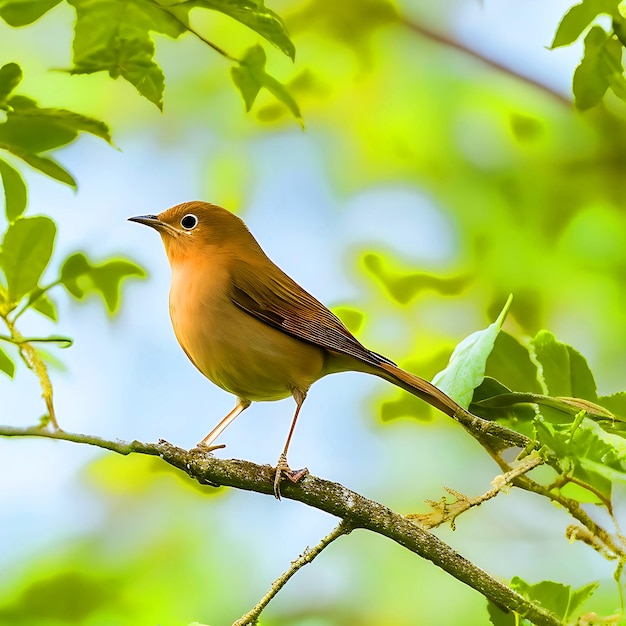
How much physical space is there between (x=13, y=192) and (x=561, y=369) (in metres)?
0.85

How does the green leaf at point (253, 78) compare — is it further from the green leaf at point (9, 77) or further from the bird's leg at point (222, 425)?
the bird's leg at point (222, 425)

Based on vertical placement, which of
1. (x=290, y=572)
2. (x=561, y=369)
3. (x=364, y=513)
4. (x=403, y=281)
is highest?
(x=403, y=281)

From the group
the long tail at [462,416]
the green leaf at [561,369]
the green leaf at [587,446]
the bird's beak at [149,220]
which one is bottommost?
the green leaf at [587,446]

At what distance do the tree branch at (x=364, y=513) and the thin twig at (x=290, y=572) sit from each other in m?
0.02

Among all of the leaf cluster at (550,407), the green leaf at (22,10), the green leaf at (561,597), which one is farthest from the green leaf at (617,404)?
the green leaf at (22,10)

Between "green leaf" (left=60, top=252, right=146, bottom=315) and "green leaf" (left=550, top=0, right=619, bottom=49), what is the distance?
0.71 m

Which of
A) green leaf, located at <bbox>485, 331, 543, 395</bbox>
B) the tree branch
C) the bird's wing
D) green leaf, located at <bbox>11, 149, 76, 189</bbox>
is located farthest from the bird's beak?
green leaf, located at <bbox>485, 331, 543, 395</bbox>

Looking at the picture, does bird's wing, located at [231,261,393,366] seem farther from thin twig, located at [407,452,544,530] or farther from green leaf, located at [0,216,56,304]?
green leaf, located at [0,216,56,304]

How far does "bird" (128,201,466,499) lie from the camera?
55.9 inches

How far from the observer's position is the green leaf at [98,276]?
3.88 ft

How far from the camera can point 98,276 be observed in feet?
3.95

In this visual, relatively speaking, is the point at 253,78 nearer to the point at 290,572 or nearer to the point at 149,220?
the point at 149,220

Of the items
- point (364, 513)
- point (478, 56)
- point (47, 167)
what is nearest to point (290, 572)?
point (364, 513)

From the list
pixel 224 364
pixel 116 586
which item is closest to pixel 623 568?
pixel 224 364
